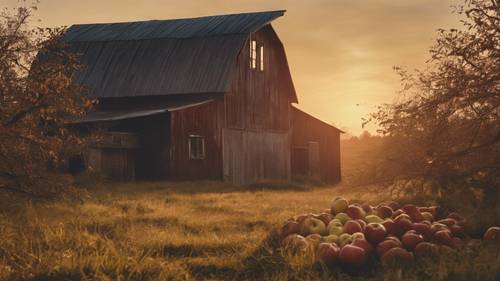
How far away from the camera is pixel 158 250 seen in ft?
25.5

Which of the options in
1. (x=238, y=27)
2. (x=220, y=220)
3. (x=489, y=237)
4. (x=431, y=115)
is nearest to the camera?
(x=489, y=237)

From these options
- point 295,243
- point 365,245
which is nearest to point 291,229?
point 295,243

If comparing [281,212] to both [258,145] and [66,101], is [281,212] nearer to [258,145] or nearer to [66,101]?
[66,101]

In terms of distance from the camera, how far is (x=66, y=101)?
905 centimetres

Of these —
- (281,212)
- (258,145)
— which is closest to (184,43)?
(258,145)

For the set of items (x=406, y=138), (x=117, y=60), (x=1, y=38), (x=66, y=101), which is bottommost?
(x=406, y=138)

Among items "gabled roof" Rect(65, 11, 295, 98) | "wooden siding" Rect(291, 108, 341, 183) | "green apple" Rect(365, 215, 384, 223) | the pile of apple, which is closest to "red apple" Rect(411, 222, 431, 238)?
the pile of apple

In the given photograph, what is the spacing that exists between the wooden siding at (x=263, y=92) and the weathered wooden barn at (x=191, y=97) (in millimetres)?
45

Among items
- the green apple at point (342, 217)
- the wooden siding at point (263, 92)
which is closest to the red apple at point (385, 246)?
the green apple at point (342, 217)

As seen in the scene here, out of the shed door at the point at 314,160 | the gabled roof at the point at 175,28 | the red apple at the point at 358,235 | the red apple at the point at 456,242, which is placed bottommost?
the red apple at the point at 456,242

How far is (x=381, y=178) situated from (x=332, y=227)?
92.7 inches

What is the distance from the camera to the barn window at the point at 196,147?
77.1 ft

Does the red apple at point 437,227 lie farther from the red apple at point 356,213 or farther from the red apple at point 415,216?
the red apple at point 356,213

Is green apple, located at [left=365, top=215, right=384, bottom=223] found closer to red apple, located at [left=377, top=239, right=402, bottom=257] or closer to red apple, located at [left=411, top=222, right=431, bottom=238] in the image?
red apple, located at [left=411, top=222, right=431, bottom=238]
